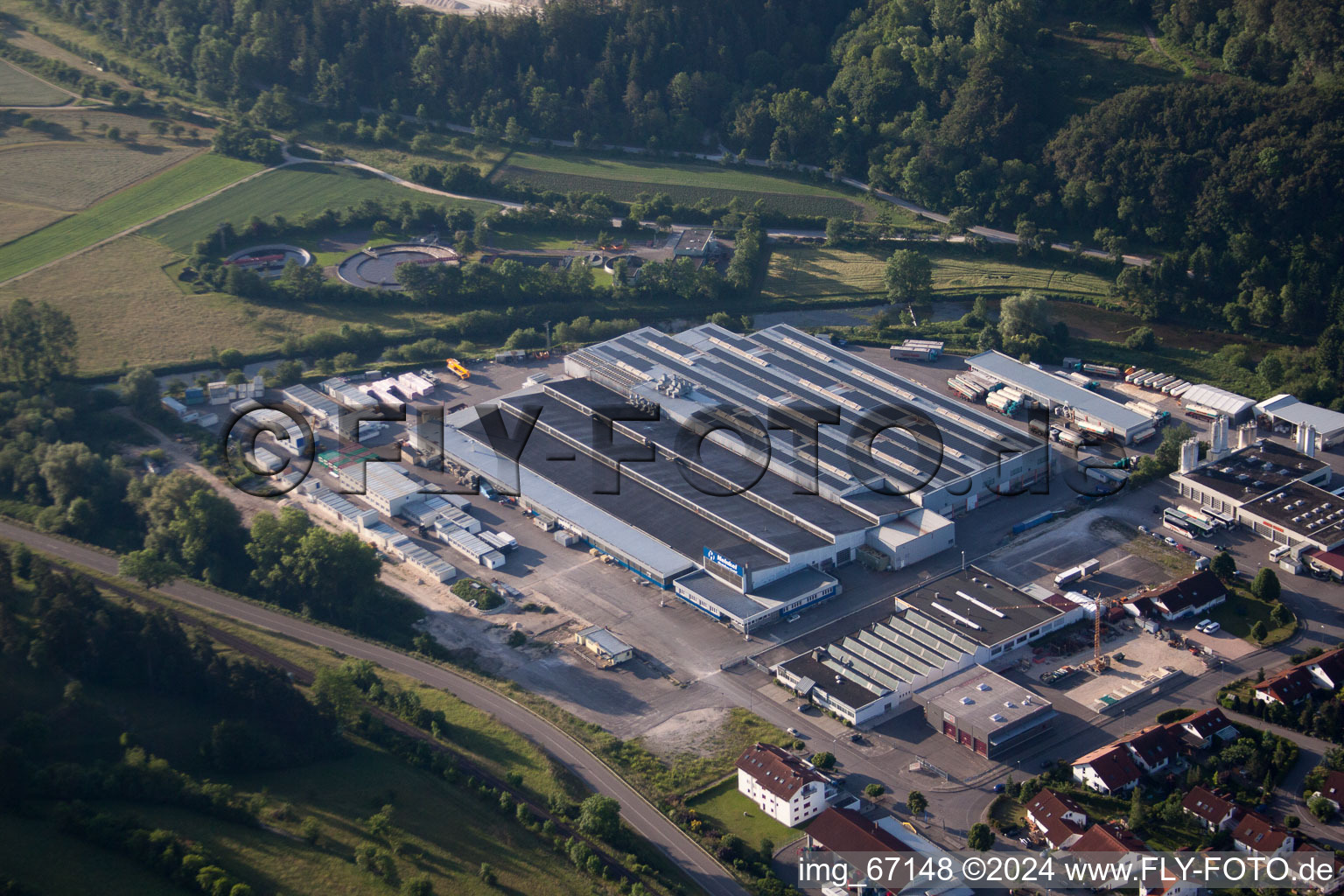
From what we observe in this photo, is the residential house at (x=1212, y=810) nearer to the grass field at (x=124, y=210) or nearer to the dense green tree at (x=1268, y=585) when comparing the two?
the dense green tree at (x=1268, y=585)

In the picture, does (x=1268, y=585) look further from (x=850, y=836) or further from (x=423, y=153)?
(x=423, y=153)

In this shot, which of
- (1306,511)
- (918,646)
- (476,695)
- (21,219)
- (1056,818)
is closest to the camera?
(1056,818)

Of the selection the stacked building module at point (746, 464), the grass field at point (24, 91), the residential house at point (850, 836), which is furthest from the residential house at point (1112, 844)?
the grass field at point (24, 91)

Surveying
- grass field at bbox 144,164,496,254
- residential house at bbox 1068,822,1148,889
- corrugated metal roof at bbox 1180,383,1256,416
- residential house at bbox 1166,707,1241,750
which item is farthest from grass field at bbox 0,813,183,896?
grass field at bbox 144,164,496,254

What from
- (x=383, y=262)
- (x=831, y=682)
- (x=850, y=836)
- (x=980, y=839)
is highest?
(x=383, y=262)

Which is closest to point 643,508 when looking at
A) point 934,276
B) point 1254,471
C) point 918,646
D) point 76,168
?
point 918,646

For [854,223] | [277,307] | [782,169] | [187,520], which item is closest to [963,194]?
[854,223]
